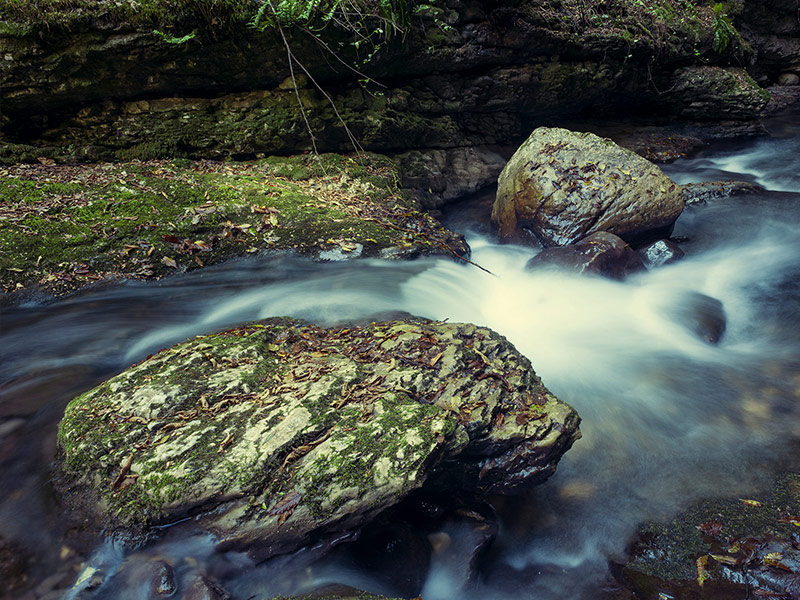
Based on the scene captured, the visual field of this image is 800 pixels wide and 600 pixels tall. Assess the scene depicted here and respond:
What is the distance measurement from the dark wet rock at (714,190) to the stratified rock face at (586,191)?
1.69 metres

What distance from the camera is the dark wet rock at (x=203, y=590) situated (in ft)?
7.45

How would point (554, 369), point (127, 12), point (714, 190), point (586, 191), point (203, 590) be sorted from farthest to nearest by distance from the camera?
point (714, 190) → point (586, 191) → point (127, 12) → point (554, 369) → point (203, 590)

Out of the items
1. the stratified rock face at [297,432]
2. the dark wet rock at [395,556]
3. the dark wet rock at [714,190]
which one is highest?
the stratified rock face at [297,432]

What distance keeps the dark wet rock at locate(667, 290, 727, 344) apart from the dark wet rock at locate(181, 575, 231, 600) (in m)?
5.56

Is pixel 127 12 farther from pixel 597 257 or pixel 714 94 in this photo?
pixel 714 94

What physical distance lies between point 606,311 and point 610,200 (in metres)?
1.77

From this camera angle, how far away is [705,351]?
17.2 ft

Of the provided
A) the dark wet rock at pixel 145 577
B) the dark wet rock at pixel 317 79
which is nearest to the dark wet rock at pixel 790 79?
the dark wet rock at pixel 317 79

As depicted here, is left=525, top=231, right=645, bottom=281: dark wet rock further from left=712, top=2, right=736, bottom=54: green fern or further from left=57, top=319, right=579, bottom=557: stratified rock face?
left=712, top=2, right=736, bottom=54: green fern

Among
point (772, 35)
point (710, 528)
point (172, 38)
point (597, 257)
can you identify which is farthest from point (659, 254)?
point (772, 35)

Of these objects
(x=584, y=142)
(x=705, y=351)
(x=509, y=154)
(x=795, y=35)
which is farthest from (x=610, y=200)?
(x=795, y=35)

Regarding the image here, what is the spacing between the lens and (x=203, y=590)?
2291 millimetres

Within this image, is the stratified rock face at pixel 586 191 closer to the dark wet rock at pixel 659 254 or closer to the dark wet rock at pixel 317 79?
the dark wet rock at pixel 659 254

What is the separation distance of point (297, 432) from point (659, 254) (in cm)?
633
